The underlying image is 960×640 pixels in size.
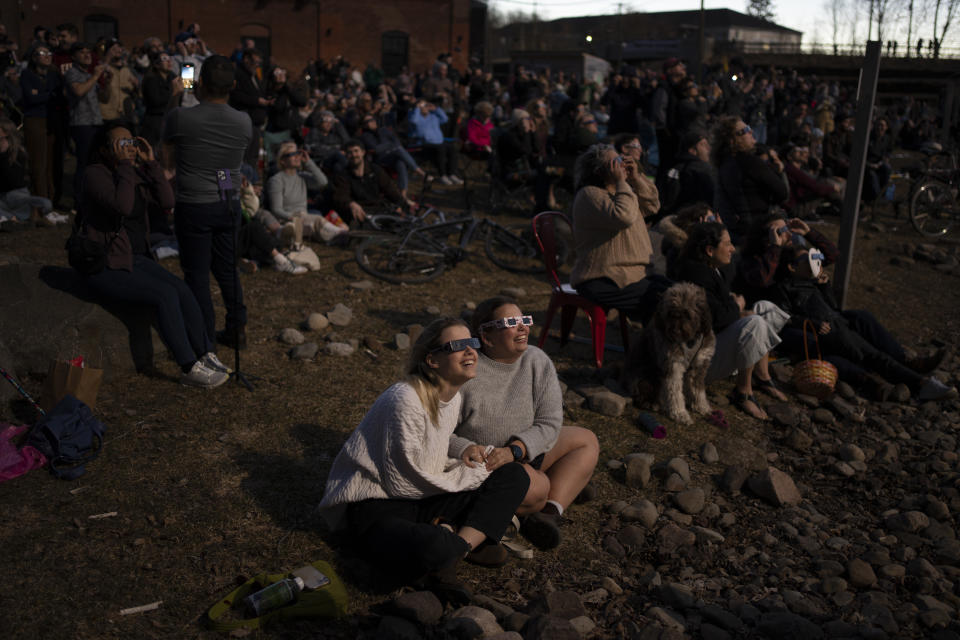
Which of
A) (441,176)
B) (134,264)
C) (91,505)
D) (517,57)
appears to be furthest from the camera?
(517,57)

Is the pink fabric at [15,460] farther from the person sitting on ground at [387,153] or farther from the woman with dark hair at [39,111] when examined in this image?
the person sitting on ground at [387,153]

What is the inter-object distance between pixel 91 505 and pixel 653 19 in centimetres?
7781

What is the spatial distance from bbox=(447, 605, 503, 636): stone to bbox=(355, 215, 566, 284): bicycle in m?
5.28

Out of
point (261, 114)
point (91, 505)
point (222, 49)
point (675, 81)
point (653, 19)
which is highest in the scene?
point (653, 19)

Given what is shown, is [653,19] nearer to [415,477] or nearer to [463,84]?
[463,84]

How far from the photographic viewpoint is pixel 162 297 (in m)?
5.19

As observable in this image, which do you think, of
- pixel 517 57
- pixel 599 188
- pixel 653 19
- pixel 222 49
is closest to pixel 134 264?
pixel 599 188

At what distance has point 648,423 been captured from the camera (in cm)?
552

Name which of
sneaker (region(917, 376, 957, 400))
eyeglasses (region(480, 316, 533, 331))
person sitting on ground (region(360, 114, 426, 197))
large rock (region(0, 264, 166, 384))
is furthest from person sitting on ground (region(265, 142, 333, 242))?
sneaker (region(917, 376, 957, 400))

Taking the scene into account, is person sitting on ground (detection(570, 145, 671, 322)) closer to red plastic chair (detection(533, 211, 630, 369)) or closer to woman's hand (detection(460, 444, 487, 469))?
red plastic chair (detection(533, 211, 630, 369))

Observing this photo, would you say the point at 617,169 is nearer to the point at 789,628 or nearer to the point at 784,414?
the point at 784,414

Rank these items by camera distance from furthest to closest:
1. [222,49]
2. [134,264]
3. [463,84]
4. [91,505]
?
[222,49] < [463,84] < [134,264] < [91,505]

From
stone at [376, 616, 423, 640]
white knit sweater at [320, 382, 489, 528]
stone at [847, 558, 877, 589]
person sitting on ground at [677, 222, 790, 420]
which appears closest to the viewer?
stone at [376, 616, 423, 640]

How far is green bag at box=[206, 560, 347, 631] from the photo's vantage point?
3.15 m
